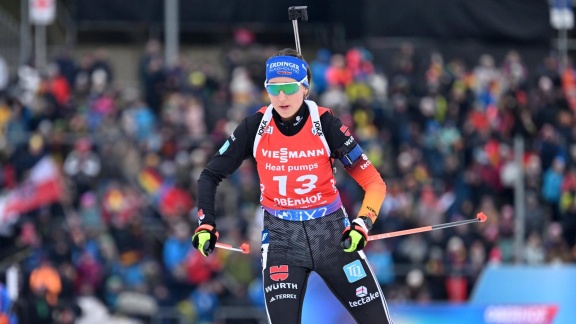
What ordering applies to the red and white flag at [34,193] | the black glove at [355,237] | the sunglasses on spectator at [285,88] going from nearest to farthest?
the black glove at [355,237]
the sunglasses on spectator at [285,88]
the red and white flag at [34,193]

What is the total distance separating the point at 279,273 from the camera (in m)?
7.32

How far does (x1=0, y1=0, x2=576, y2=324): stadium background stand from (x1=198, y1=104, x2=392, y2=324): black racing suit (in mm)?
5672

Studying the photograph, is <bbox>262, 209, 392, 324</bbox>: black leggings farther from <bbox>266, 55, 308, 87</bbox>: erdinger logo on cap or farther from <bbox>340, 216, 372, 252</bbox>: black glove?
<bbox>266, 55, 308, 87</bbox>: erdinger logo on cap

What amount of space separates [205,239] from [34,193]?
32.8 feet

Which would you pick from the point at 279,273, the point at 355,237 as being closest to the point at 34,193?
the point at 279,273

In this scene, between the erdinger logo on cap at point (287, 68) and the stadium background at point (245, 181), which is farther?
the stadium background at point (245, 181)

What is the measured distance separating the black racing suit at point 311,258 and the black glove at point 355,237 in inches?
10.8

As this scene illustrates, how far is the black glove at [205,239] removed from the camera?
7262mm

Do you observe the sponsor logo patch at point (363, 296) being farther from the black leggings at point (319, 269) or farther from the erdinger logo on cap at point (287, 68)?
the erdinger logo on cap at point (287, 68)

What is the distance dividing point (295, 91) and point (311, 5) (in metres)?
17.4

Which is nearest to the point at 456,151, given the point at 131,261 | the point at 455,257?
the point at 455,257

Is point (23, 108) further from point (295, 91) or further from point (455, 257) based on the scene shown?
point (295, 91)

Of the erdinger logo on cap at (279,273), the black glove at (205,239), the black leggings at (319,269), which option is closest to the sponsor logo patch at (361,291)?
the black leggings at (319,269)

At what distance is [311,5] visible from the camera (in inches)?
963
